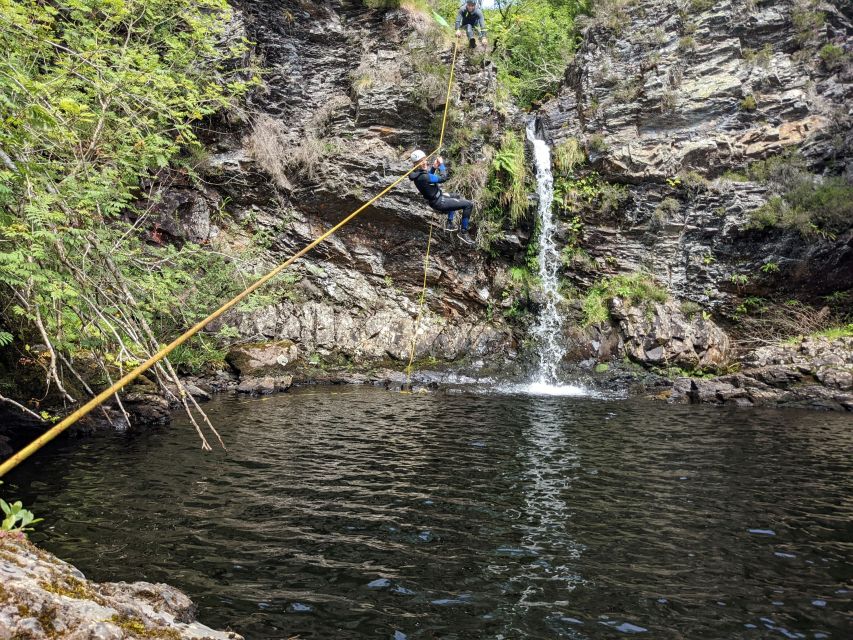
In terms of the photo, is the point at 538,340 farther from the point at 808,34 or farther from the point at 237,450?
the point at 808,34

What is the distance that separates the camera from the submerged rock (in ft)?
6.98

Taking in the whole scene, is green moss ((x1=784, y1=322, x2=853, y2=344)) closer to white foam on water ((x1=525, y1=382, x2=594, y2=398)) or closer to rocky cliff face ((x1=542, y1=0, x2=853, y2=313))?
rocky cliff face ((x1=542, y1=0, x2=853, y2=313))

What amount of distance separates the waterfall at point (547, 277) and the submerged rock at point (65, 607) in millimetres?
16273

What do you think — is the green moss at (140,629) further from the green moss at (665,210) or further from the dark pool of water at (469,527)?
the green moss at (665,210)

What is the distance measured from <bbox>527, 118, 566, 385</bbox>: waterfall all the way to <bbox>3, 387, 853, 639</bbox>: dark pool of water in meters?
8.85

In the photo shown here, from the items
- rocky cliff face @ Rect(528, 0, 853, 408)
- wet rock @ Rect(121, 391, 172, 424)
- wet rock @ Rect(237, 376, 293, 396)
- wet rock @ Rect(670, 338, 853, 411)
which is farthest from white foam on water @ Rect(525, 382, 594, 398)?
wet rock @ Rect(121, 391, 172, 424)

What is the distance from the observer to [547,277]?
70.0 ft

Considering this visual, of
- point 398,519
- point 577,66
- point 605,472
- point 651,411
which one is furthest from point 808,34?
point 398,519

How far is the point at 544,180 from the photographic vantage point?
2217 cm

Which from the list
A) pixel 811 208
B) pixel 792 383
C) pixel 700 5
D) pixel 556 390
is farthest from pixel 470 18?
pixel 792 383

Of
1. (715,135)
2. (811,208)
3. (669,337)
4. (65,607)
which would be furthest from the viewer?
(715,135)

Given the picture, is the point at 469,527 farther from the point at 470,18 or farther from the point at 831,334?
the point at 470,18

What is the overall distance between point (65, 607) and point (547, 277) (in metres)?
20.5

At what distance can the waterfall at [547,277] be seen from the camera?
63.3 ft
